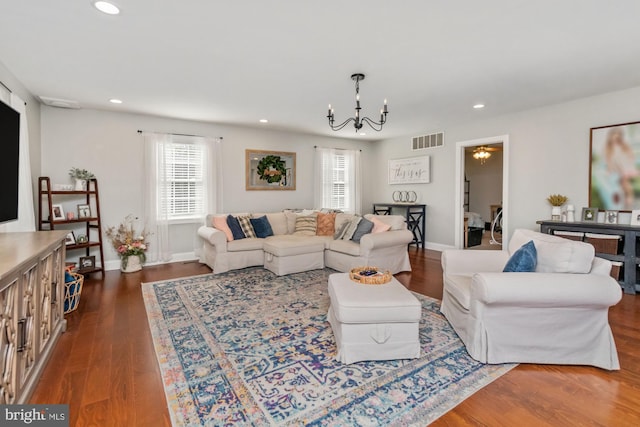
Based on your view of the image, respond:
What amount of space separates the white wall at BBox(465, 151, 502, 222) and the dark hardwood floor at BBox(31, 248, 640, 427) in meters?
6.81

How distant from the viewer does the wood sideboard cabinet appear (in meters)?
1.49

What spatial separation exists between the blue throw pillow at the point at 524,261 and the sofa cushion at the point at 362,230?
2.37 metres

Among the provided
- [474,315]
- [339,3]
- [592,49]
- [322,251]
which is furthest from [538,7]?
[322,251]

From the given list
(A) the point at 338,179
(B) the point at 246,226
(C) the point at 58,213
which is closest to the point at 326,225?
(B) the point at 246,226

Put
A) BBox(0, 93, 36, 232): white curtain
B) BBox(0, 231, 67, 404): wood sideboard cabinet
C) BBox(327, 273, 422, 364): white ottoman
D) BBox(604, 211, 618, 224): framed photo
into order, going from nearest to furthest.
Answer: BBox(0, 231, 67, 404): wood sideboard cabinet < BBox(327, 273, 422, 364): white ottoman < BBox(0, 93, 36, 232): white curtain < BBox(604, 211, 618, 224): framed photo

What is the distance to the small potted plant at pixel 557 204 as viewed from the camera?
4.25 meters

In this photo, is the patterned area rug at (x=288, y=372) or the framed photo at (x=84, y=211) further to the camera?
the framed photo at (x=84, y=211)

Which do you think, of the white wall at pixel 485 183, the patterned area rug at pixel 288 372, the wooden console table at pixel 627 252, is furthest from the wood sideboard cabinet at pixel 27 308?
the white wall at pixel 485 183

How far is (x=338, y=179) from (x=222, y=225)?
3064 millimetres

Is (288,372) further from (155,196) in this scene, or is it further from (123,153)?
(123,153)

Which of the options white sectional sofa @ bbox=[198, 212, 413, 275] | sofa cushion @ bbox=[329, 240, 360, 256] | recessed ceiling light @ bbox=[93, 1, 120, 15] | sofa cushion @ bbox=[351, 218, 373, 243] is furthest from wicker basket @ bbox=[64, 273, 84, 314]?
sofa cushion @ bbox=[351, 218, 373, 243]

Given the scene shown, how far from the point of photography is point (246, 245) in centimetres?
459

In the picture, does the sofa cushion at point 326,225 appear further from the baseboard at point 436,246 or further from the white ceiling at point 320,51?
the baseboard at point 436,246

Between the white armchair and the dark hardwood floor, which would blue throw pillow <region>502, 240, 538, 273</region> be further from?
the dark hardwood floor
